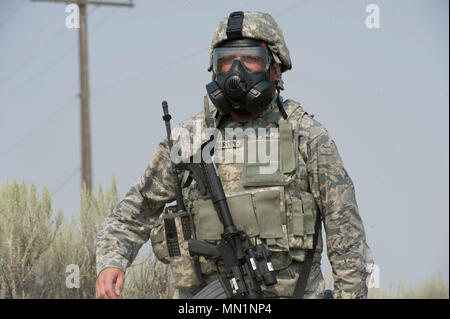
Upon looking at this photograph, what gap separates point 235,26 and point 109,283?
5.05ft

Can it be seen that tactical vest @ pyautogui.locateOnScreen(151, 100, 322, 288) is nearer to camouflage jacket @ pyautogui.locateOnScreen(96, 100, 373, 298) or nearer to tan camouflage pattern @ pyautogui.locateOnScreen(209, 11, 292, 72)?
camouflage jacket @ pyautogui.locateOnScreen(96, 100, 373, 298)

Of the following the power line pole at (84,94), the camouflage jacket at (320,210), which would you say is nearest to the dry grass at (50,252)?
the camouflage jacket at (320,210)

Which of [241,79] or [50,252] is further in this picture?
[50,252]

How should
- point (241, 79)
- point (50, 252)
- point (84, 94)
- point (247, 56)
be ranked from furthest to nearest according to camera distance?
point (84, 94) → point (50, 252) → point (247, 56) → point (241, 79)

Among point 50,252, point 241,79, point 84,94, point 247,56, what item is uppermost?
point 84,94

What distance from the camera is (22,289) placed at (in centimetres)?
772

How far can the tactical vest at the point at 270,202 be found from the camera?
12.7 feet

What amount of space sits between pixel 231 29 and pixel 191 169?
80cm

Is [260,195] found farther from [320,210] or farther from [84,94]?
[84,94]

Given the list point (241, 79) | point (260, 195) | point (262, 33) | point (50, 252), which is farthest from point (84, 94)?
point (260, 195)

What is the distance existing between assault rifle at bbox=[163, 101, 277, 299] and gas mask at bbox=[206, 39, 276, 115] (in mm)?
356

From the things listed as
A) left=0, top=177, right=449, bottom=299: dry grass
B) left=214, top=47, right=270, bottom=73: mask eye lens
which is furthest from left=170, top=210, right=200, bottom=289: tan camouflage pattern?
left=0, top=177, right=449, bottom=299: dry grass

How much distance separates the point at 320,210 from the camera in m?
4.01
